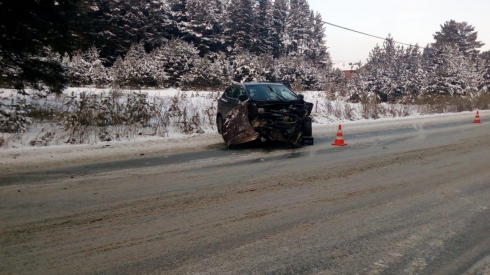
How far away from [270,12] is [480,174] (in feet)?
219

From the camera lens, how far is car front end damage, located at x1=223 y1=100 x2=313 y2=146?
8.89 m

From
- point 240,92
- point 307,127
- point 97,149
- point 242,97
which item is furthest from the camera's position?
point 240,92

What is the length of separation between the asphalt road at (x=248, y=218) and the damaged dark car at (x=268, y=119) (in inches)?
60.8

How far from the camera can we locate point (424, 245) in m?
3.51

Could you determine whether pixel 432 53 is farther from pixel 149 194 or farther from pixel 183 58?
pixel 149 194

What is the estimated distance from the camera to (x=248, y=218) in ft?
13.8

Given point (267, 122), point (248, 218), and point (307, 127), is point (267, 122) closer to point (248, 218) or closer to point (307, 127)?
point (307, 127)

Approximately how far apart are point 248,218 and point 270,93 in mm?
6149

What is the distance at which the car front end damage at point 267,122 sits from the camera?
29.2ft

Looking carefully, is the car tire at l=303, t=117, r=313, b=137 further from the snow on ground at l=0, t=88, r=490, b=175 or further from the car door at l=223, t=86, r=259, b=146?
the snow on ground at l=0, t=88, r=490, b=175

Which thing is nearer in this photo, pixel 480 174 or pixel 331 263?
pixel 331 263

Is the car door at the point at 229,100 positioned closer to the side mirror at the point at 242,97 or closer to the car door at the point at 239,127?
the side mirror at the point at 242,97

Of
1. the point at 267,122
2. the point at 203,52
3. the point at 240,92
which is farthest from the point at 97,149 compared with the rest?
the point at 203,52

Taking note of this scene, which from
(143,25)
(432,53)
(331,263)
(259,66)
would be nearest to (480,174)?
(331,263)
